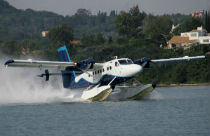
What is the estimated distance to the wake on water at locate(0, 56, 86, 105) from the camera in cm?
3906

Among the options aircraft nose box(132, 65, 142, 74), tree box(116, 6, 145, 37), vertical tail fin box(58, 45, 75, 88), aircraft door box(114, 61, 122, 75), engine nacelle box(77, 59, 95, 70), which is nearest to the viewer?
aircraft nose box(132, 65, 142, 74)

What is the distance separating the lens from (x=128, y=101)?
34625 millimetres

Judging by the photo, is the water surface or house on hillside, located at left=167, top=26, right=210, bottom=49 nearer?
the water surface

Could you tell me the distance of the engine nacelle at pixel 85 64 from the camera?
34375 mm

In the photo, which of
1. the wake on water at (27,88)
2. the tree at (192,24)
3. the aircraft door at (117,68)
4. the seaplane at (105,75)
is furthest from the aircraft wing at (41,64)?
the tree at (192,24)

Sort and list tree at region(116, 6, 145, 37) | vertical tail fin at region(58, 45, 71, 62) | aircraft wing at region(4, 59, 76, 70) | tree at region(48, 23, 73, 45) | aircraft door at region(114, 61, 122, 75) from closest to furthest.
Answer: aircraft wing at region(4, 59, 76, 70), aircraft door at region(114, 61, 122, 75), vertical tail fin at region(58, 45, 71, 62), tree at region(48, 23, 73, 45), tree at region(116, 6, 145, 37)

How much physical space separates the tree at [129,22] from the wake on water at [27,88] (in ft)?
182

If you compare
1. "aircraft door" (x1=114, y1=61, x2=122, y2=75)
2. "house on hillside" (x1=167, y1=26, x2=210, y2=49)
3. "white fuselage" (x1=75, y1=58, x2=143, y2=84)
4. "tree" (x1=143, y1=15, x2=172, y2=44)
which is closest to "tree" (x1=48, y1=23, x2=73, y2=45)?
"tree" (x1=143, y1=15, x2=172, y2=44)

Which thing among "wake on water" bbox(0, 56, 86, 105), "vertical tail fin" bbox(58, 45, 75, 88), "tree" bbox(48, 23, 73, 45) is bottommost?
"wake on water" bbox(0, 56, 86, 105)

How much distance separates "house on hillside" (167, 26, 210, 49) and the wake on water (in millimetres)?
53469

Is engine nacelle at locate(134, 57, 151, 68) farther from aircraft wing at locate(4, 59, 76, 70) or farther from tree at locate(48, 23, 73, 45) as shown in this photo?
tree at locate(48, 23, 73, 45)

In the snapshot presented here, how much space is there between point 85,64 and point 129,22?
7220cm

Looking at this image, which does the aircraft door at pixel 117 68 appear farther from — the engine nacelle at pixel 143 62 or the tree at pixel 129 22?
the tree at pixel 129 22

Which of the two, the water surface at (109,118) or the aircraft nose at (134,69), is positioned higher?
the aircraft nose at (134,69)
